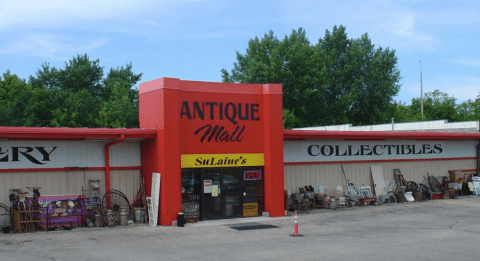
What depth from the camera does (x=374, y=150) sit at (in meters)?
27.0

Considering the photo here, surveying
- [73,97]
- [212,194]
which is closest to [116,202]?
[212,194]

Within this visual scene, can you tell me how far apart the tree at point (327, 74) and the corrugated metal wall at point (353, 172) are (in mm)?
24026

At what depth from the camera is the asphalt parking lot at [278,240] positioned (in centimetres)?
1399

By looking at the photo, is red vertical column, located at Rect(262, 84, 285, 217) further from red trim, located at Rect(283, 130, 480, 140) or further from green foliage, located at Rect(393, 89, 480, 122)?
green foliage, located at Rect(393, 89, 480, 122)

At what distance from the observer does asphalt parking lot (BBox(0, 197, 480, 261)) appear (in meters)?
14.0

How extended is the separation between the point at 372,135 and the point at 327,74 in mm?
29627

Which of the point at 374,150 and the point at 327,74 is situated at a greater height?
the point at 327,74

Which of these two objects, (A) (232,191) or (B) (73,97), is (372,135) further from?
(B) (73,97)

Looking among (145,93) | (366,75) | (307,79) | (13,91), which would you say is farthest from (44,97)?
(145,93)

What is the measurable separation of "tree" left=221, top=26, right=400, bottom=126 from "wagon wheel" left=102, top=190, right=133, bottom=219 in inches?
1314

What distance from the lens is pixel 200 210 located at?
68.4 feet

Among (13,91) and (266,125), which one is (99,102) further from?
(266,125)

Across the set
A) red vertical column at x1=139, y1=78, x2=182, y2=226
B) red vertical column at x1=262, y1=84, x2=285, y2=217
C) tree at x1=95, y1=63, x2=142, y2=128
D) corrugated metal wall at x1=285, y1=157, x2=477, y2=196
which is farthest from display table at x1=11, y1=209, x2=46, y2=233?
tree at x1=95, y1=63, x2=142, y2=128

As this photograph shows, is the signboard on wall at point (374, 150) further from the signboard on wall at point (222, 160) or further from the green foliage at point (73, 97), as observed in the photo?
the green foliage at point (73, 97)
